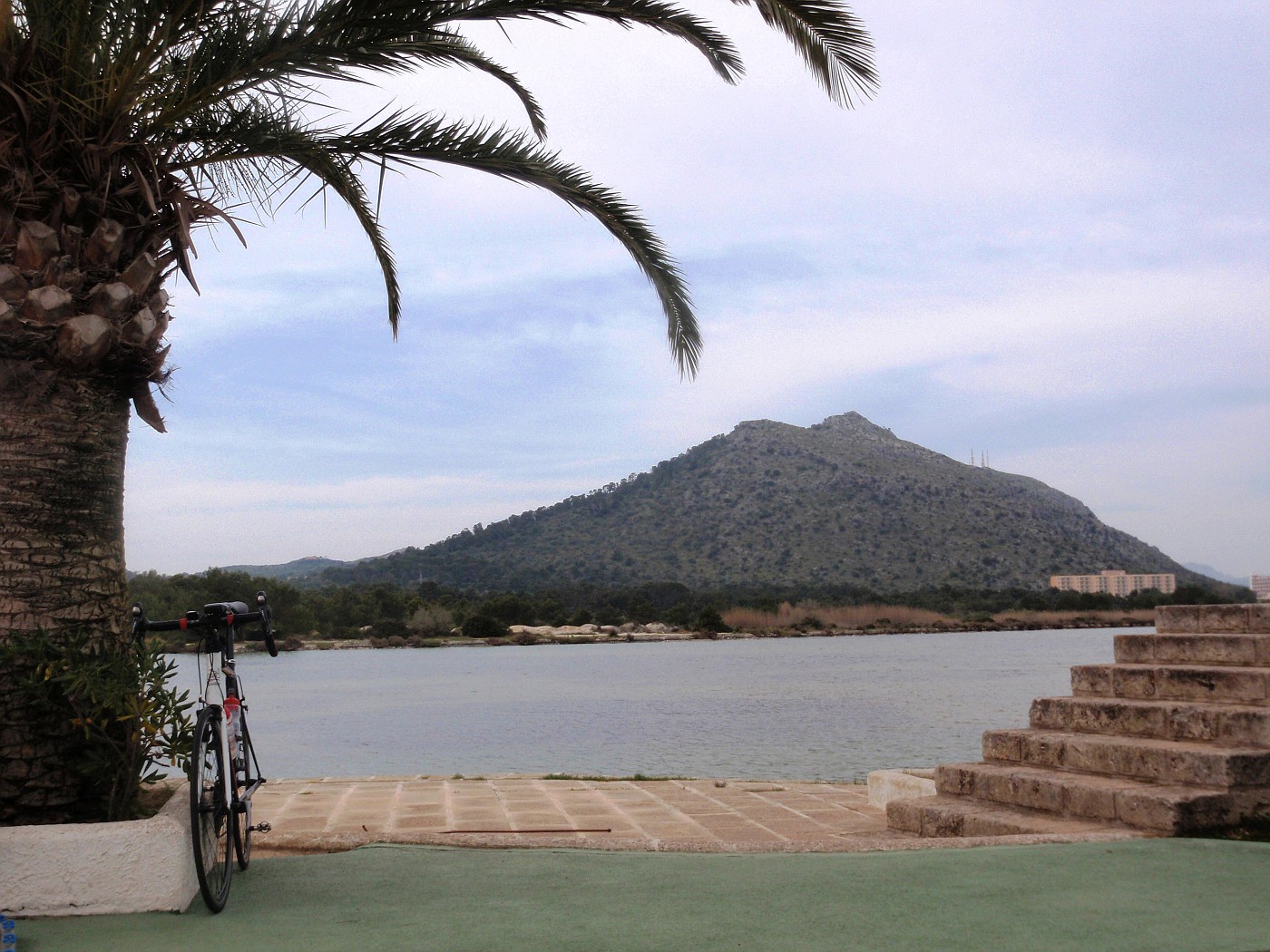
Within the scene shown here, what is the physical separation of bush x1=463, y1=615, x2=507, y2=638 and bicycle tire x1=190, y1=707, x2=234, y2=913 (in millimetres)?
54343

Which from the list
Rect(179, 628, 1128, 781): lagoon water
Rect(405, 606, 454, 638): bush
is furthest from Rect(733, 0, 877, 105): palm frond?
Rect(405, 606, 454, 638): bush

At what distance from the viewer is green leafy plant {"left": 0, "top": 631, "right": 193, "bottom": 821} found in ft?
12.8

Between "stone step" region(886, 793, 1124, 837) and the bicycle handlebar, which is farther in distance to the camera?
"stone step" region(886, 793, 1124, 837)

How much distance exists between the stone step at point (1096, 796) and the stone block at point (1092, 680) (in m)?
0.73

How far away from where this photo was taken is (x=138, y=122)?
4477 mm

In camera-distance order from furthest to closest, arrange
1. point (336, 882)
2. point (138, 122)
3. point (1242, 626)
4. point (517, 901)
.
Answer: point (1242, 626) < point (138, 122) < point (336, 882) < point (517, 901)

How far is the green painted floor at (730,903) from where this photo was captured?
10.6 feet

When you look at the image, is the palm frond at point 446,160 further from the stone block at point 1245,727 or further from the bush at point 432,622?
the bush at point 432,622

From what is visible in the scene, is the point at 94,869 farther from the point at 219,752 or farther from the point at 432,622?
the point at 432,622

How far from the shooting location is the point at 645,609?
6281 centimetres

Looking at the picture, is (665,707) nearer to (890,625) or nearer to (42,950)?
(42,950)

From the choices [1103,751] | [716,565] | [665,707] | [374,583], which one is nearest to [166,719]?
[1103,751]

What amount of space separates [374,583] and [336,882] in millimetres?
59425

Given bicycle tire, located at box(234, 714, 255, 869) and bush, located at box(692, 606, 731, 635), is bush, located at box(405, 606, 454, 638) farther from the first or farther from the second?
bicycle tire, located at box(234, 714, 255, 869)
